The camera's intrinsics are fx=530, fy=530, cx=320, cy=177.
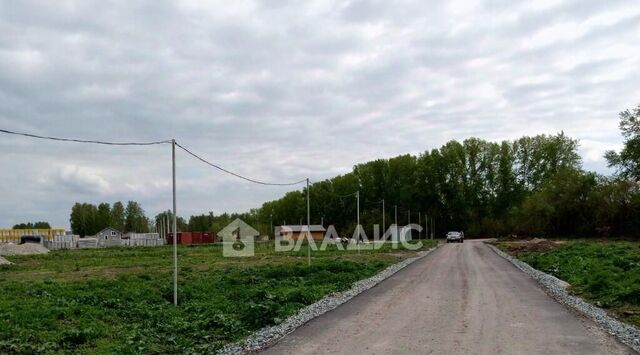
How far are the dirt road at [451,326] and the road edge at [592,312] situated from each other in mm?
260

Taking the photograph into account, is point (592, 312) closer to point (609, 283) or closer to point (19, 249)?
point (609, 283)

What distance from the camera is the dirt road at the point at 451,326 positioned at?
9339mm

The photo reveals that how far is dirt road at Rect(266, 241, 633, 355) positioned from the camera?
9.34 m

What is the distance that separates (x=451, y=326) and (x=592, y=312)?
4.11m

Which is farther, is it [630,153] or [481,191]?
[481,191]

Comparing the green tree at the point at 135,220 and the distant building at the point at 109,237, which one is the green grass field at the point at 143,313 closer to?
the distant building at the point at 109,237

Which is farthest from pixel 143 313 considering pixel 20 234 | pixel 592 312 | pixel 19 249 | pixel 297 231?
pixel 20 234

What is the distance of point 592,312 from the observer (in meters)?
12.8

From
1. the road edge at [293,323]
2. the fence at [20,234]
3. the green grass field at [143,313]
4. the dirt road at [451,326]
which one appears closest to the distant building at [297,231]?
the fence at [20,234]

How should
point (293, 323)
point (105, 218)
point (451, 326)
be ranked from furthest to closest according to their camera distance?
1. point (105, 218)
2. point (293, 323)
3. point (451, 326)

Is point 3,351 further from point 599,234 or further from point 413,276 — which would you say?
point 599,234

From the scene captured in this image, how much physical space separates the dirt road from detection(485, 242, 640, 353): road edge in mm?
260

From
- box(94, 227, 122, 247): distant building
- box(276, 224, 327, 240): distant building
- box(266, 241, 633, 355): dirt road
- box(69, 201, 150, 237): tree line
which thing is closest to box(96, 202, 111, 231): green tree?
box(69, 201, 150, 237): tree line

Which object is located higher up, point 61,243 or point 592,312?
point 592,312
